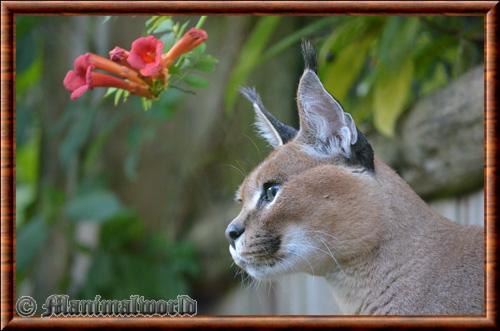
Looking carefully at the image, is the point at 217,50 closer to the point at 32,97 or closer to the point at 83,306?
the point at 32,97

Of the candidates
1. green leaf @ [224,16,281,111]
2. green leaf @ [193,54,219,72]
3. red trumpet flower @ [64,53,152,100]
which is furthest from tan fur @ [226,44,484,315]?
green leaf @ [224,16,281,111]

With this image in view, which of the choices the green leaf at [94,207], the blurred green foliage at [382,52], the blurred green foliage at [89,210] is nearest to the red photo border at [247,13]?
the blurred green foliage at [382,52]

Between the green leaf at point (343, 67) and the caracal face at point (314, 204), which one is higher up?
the green leaf at point (343, 67)

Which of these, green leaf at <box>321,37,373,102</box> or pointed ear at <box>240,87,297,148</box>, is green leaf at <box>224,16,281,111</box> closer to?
green leaf at <box>321,37,373,102</box>

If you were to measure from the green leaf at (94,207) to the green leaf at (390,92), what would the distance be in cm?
144

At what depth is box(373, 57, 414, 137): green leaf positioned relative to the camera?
11.4 feet

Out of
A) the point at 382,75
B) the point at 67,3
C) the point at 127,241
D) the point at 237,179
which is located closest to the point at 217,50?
the point at 237,179

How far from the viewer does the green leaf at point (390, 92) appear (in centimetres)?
347

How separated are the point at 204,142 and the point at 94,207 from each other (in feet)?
3.55

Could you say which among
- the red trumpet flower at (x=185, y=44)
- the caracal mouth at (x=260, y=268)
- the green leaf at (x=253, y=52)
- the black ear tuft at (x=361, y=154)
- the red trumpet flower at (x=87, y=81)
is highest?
the green leaf at (x=253, y=52)

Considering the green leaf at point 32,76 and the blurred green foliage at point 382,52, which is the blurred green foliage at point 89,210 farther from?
the blurred green foliage at point 382,52

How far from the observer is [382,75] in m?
3.51

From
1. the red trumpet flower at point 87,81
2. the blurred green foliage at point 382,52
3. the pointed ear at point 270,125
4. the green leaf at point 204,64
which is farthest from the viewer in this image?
the blurred green foliage at point 382,52

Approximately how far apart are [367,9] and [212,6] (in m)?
0.44
